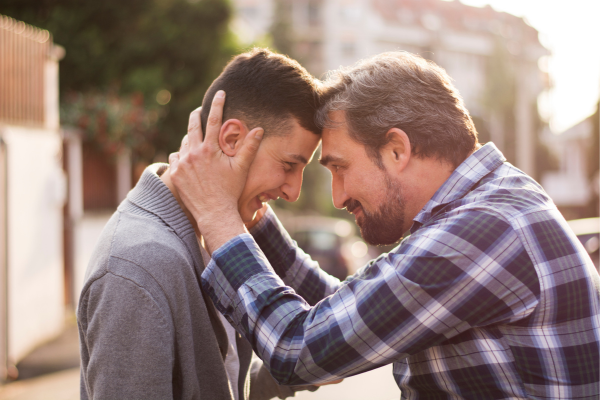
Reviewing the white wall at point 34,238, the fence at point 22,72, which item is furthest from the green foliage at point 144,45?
the white wall at point 34,238

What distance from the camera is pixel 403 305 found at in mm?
1795

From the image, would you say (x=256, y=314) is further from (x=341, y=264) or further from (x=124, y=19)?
(x=124, y=19)

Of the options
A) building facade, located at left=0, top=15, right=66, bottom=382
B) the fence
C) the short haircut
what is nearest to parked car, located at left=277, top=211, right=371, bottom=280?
building facade, located at left=0, top=15, right=66, bottom=382

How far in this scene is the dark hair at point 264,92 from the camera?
7.77 ft

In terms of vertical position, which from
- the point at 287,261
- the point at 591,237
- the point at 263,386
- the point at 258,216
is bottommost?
the point at 591,237

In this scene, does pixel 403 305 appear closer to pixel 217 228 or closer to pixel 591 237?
pixel 217 228

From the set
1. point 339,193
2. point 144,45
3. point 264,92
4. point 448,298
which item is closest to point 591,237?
point 339,193

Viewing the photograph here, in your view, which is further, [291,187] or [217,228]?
[291,187]

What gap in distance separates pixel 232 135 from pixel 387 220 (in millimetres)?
763

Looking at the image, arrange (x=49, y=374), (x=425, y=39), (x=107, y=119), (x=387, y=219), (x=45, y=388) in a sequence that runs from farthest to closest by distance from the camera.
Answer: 1. (x=425, y=39)
2. (x=107, y=119)
3. (x=49, y=374)
4. (x=45, y=388)
5. (x=387, y=219)

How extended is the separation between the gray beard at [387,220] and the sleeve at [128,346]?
3.46 feet

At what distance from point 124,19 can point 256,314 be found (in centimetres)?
1577

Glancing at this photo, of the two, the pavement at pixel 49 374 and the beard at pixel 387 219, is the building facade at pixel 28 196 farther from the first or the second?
the beard at pixel 387 219

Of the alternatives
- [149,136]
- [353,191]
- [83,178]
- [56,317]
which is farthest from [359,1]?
[353,191]
